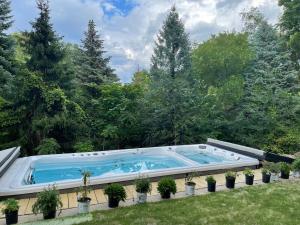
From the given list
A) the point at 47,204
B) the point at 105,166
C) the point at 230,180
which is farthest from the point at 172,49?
the point at 47,204

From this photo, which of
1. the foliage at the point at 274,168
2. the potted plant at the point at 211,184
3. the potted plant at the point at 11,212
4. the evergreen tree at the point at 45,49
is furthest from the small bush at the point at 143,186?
the evergreen tree at the point at 45,49

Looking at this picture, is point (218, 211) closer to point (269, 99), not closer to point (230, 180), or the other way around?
point (230, 180)

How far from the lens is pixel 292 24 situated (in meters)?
14.9

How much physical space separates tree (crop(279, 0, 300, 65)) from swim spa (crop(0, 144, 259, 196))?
8618 millimetres

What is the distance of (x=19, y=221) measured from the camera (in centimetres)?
434

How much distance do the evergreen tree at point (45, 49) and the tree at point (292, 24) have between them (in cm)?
1247

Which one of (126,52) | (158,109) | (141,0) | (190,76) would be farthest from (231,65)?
(126,52)

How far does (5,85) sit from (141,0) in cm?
678

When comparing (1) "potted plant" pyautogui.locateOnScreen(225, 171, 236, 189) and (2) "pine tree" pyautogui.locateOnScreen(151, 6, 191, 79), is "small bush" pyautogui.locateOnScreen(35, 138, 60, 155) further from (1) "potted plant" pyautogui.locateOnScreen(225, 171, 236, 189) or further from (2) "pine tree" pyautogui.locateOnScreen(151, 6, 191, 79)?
(1) "potted plant" pyautogui.locateOnScreen(225, 171, 236, 189)

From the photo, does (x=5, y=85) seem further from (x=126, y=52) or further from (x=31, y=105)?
(x=126, y=52)

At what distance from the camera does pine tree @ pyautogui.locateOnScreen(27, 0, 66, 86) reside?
1030 centimetres

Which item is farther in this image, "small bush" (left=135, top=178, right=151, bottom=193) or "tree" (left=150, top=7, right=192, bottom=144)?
"tree" (left=150, top=7, right=192, bottom=144)

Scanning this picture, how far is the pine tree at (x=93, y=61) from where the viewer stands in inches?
535

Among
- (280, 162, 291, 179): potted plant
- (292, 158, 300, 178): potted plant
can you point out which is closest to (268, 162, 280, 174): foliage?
Result: (280, 162, 291, 179): potted plant
